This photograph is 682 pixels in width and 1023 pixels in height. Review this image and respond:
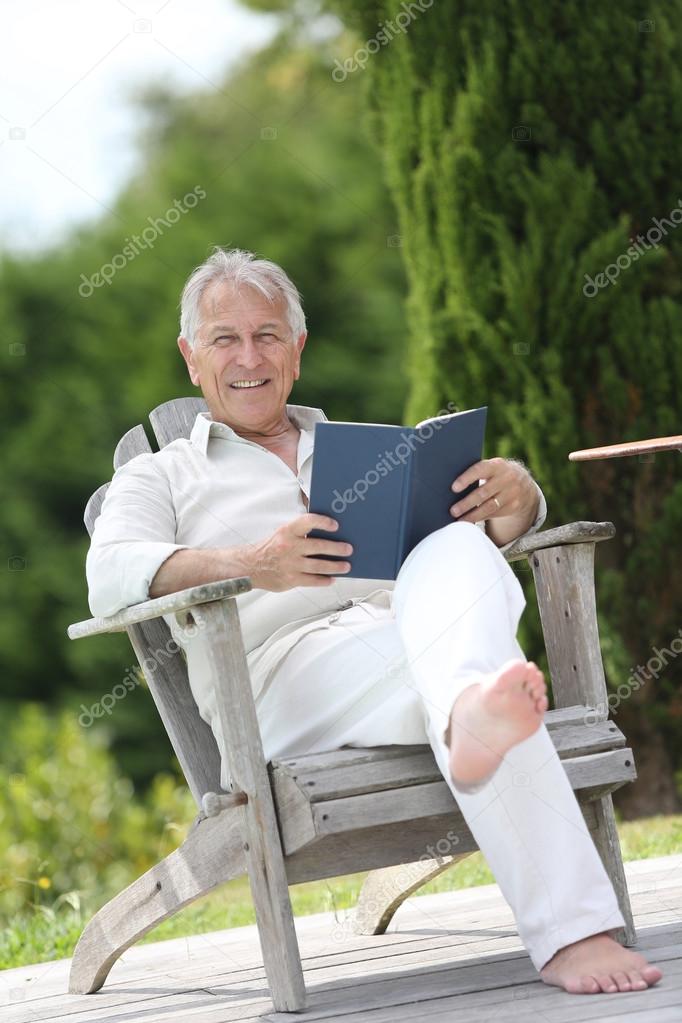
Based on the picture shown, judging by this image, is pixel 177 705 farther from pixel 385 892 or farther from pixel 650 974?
pixel 650 974

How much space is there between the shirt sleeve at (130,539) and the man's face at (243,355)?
0.21 m

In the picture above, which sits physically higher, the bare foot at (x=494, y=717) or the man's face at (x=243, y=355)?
Answer: the man's face at (x=243, y=355)

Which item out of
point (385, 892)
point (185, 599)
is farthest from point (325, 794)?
point (385, 892)

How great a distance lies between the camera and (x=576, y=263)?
432 centimetres

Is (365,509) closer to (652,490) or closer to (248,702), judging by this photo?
(248,702)

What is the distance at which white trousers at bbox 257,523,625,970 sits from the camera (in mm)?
1823

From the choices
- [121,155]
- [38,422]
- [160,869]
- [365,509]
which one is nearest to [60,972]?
[160,869]

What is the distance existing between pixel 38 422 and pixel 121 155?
6.16 meters

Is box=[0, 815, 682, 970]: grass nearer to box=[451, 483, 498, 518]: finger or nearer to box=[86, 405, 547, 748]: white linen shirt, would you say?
box=[86, 405, 547, 748]: white linen shirt

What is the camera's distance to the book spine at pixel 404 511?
201 cm

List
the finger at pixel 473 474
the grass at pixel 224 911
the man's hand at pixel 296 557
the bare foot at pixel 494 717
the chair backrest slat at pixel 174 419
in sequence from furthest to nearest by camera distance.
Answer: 1. the grass at pixel 224 911
2. the chair backrest slat at pixel 174 419
3. the finger at pixel 473 474
4. the man's hand at pixel 296 557
5. the bare foot at pixel 494 717

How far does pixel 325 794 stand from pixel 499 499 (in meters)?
0.63

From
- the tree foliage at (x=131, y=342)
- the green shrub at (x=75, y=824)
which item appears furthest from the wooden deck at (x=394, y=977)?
the tree foliage at (x=131, y=342)

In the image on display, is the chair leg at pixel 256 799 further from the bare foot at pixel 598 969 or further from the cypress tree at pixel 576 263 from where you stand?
the cypress tree at pixel 576 263
